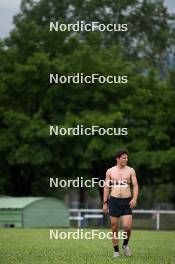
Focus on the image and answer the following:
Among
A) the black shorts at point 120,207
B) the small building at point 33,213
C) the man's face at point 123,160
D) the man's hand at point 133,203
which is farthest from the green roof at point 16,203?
the man's face at point 123,160

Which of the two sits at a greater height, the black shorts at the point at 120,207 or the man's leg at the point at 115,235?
the black shorts at the point at 120,207

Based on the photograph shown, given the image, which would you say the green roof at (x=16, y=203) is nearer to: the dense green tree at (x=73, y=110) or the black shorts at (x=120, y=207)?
the dense green tree at (x=73, y=110)

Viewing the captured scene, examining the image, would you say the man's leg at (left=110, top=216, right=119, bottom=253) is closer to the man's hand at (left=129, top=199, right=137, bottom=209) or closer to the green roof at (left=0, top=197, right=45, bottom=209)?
the man's hand at (left=129, top=199, right=137, bottom=209)

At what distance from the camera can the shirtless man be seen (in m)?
14.7

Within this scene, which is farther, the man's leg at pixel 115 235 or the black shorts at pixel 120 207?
the black shorts at pixel 120 207

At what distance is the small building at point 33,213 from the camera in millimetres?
34625

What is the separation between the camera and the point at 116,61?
148ft

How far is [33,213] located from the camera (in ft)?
115

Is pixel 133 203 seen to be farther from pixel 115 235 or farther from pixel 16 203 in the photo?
pixel 16 203

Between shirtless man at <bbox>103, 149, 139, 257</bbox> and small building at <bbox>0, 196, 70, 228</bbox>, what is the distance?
19671 mm

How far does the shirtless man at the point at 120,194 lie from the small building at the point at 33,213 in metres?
19.7

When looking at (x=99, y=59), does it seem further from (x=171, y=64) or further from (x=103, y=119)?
(x=171, y=64)

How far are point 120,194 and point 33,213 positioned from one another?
67.1 ft

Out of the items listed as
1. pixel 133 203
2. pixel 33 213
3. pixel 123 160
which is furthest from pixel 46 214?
pixel 123 160
